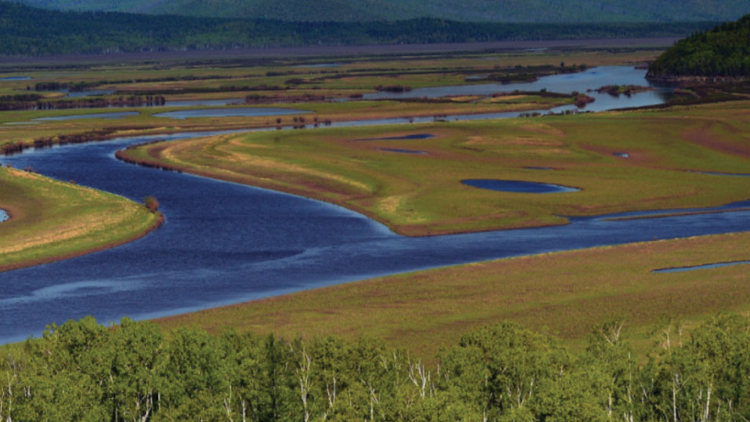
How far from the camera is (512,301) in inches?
2781

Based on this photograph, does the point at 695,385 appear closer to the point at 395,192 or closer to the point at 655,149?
the point at 395,192

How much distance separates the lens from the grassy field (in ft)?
211

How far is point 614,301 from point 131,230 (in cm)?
4849

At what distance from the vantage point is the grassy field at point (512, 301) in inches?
2527

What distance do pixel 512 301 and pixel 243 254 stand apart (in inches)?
1073

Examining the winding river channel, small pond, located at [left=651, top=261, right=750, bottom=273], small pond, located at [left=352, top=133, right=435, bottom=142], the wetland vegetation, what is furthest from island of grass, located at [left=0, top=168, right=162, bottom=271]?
small pond, located at [left=352, top=133, right=435, bottom=142]

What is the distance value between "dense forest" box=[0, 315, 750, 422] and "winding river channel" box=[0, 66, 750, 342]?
1888 cm

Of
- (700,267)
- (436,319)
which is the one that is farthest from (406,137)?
(436,319)

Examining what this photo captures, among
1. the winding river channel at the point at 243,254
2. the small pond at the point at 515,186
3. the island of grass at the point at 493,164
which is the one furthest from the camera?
the small pond at the point at 515,186

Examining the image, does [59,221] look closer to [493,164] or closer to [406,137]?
[493,164]

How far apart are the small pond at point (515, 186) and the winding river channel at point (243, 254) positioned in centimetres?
1514

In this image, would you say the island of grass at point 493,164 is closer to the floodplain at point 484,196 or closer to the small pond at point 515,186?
the floodplain at point 484,196

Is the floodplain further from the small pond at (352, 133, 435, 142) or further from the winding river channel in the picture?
the winding river channel

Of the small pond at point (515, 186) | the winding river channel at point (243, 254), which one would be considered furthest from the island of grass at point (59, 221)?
the small pond at point (515, 186)
